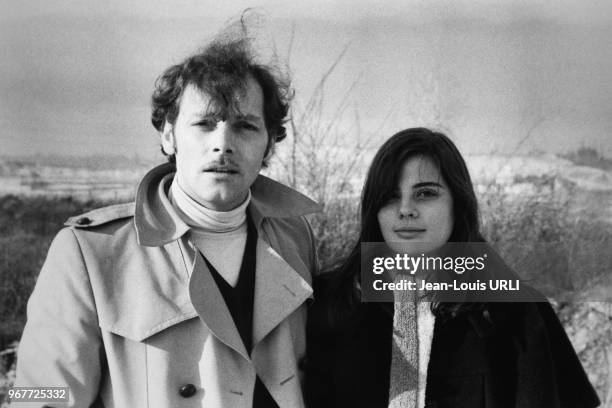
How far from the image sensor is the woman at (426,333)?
6.82 feet

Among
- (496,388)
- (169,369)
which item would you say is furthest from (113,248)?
(496,388)

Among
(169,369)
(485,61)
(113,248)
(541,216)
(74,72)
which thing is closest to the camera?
(169,369)

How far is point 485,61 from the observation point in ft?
10.7

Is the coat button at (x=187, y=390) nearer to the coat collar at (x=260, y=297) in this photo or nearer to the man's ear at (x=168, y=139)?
the coat collar at (x=260, y=297)

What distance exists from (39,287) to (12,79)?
1.41 metres

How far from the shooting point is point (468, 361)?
2.09 meters

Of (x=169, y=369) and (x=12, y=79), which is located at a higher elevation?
(x=12, y=79)

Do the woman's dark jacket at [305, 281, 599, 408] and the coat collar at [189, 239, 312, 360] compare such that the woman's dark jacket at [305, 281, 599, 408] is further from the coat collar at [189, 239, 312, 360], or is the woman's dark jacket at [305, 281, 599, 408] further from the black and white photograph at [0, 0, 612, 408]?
the coat collar at [189, 239, 312, 360]

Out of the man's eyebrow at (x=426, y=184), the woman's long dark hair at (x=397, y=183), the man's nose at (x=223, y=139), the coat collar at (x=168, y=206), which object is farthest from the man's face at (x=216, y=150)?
the man's eyebrow at (x=426, y=184)

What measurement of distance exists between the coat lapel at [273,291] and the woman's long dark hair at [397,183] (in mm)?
129

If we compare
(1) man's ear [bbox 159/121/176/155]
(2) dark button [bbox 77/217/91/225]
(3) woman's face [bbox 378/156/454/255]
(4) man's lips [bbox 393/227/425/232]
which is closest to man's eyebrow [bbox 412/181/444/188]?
(3) woman's face [bbox 378/156/454/255]

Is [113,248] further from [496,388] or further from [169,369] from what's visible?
[496,388]

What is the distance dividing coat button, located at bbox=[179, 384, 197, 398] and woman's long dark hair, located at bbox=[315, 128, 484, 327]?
0.49 metres

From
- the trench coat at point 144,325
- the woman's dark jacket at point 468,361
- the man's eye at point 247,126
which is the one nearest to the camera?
the trench coat at point 144,325
